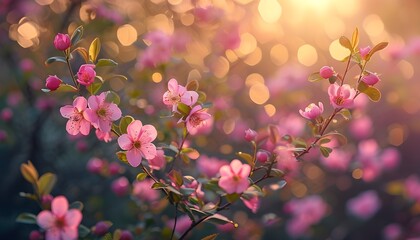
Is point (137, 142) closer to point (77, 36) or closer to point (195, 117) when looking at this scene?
point (195, 117)

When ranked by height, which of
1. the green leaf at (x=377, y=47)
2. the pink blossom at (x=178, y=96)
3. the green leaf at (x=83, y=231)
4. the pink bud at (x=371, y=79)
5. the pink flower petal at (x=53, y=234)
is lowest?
the green leaf at (x=83, y=231)

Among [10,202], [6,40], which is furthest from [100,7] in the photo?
[10,202]

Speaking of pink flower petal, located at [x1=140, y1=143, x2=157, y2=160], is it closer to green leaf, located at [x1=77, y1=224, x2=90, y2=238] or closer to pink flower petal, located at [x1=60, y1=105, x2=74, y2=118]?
pink flower petal, located at [x1=60, y1=105, x2=74, y2=118]

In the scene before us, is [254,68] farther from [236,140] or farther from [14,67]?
[14,67]

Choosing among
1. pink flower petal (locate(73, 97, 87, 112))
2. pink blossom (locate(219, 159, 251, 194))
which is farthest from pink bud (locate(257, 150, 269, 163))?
pink flower petal (locate(73, 97, 87, 112))

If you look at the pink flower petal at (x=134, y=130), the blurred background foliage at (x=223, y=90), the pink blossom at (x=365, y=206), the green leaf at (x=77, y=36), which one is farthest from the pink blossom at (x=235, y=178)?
the pink blossom at (x=365, y=206)

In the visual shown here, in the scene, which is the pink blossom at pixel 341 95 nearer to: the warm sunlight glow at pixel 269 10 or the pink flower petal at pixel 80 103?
the pink flower petal at pixel 80 103
